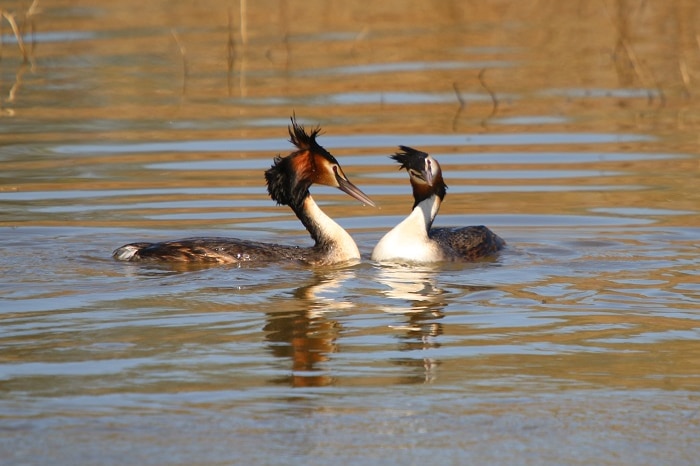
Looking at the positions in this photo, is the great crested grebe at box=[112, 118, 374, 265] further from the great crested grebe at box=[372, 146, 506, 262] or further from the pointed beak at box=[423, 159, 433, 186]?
the pointed beak at box=[423, 159, 433, 186]

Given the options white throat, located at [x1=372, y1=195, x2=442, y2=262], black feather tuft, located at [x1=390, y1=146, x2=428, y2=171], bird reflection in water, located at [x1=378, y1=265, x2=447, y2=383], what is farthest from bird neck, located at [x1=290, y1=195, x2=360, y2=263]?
black feather tuft, located at [x1=390, y1=146, x2=428, y2=171]

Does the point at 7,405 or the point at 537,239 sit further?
the point at 537,239

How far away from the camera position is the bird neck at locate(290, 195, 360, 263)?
1091cm

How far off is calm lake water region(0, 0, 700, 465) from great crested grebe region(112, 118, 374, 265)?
19 centimetres

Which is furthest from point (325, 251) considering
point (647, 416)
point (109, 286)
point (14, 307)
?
point (647, 416)

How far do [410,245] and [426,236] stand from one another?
245 millimetres

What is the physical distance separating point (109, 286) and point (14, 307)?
2.75 ft

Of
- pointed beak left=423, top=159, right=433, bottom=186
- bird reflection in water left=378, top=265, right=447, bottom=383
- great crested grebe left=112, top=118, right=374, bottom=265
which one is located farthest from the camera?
pointed beak left=423, top=159, right=433, bottom=186

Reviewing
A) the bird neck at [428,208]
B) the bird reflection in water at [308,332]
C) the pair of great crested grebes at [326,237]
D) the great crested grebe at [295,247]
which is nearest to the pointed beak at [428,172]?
the pair of great crested grebes at [326,237]

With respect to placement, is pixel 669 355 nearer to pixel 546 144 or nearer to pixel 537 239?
pixel 537 239

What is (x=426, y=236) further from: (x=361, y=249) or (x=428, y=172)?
(x=361, y=249)

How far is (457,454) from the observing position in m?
6.17

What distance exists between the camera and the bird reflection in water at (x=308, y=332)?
7441 millimetres

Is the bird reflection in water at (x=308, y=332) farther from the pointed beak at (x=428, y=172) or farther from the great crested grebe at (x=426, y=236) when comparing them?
the pointed beak at (x=428, y=172)
